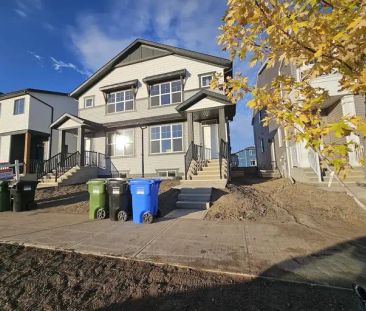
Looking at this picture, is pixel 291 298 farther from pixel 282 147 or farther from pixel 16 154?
pixel 16 154

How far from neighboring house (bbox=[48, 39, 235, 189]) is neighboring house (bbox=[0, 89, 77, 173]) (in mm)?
5081

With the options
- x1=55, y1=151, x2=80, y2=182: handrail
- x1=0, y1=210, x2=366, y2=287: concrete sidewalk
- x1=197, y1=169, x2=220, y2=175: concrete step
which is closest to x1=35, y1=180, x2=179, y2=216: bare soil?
x1=0, y1=210, x2=366, y2=287: concrete sidewalk

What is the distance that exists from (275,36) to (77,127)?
50.7 ft

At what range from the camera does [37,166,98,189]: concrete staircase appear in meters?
13.3

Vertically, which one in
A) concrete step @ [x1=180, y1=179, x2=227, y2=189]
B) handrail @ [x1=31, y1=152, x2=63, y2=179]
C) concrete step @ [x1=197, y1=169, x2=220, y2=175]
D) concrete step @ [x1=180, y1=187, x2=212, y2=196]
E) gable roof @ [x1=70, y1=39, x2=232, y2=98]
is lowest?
concrete step @ [x1=180, y1=187, x2=212, y2=196]

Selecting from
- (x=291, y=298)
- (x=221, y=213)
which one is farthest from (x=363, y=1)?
(x=221, y=213)

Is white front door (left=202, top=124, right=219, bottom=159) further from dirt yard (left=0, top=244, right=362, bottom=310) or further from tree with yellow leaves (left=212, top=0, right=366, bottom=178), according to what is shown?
tree with yellow leaves (left=212, top=0, right=366, bottom=178)

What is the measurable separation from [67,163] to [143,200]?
1050 centimetres

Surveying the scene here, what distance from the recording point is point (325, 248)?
4.45 meters

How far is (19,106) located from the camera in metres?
19.8

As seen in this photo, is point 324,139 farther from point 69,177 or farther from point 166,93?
point 69,177

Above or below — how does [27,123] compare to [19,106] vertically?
below

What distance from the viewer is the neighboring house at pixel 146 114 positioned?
14.6m

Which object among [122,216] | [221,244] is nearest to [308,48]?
[221,244]
